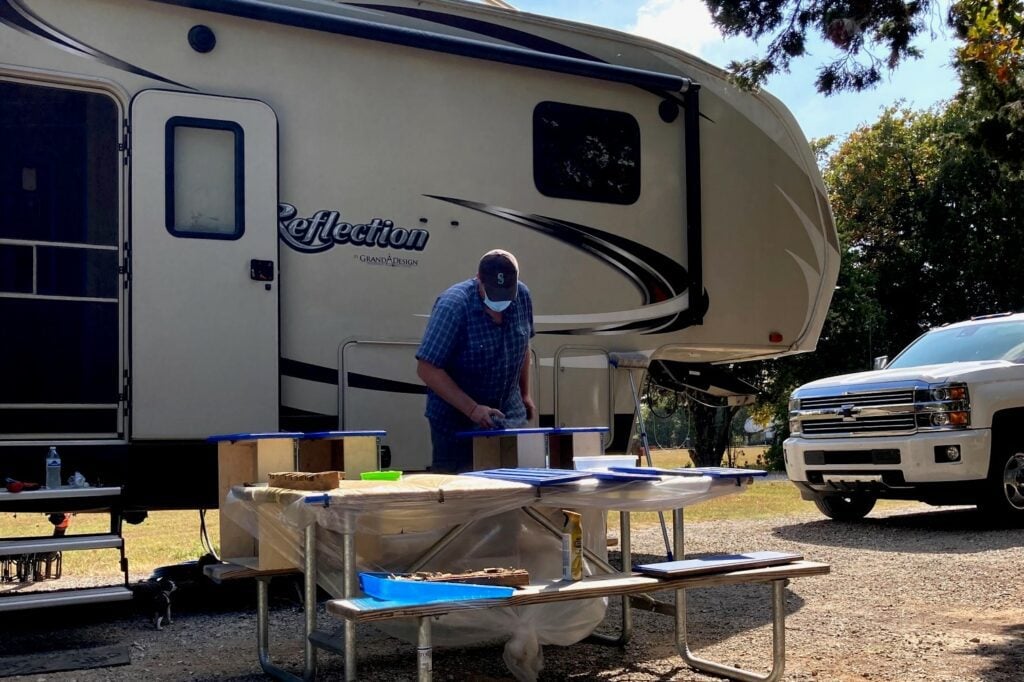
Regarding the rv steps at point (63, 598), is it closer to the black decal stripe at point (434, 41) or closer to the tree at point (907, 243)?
the black decal stripe at point (434, 41)

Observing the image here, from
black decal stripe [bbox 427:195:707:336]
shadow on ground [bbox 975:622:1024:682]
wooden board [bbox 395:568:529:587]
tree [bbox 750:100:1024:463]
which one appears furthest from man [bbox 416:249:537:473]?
Answer: tree [bbox 750:100:1024:463]

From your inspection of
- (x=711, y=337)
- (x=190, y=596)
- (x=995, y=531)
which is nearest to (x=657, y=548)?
(x=711, y=337)

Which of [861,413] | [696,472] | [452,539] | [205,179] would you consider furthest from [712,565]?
[861,413]

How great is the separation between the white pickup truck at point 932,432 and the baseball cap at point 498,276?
4.66 meters

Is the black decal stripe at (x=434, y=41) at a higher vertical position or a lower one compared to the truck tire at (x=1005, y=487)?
higher

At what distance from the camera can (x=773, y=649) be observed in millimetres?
4105

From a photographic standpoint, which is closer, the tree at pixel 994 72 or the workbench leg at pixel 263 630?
the workbench leg at pixel 263 630

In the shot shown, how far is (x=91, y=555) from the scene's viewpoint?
8594mm

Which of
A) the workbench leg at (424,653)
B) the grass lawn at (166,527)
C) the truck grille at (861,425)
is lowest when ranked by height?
the grass lawn at (166,527)

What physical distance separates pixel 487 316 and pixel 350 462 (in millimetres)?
1079

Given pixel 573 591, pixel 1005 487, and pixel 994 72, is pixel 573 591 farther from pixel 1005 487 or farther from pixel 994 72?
pixel 1005 487

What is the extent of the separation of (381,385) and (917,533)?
4.87 meters

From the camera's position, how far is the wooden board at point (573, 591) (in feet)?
10.4

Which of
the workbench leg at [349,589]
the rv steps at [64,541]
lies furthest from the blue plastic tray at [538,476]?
the rv steps at [64,541]
